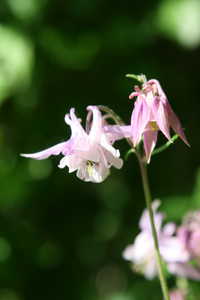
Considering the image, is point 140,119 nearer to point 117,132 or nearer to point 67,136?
point 117,132

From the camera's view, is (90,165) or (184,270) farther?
(184,270)

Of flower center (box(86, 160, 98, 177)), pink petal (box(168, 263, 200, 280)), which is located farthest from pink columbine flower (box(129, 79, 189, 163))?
pink petal (box(168, 263, 200, 280))

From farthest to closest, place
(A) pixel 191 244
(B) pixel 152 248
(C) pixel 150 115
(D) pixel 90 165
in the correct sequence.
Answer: (B) pixel 152 248 → (A) pixel 191 244 → (D) pixel 90 165 → (C) pixel 150 115

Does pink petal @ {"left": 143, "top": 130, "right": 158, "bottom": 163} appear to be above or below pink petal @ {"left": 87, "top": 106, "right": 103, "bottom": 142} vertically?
below

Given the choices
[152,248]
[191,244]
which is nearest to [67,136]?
[152,248]

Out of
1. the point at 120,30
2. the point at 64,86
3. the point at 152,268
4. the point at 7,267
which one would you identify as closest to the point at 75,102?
the point at 64,86

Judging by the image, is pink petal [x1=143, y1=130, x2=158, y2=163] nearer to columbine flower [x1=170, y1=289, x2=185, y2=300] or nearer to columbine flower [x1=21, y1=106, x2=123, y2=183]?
columbine flower [x1=21, y1=106, x2=123, y2=183]

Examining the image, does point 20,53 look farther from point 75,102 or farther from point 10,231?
point 10,231
